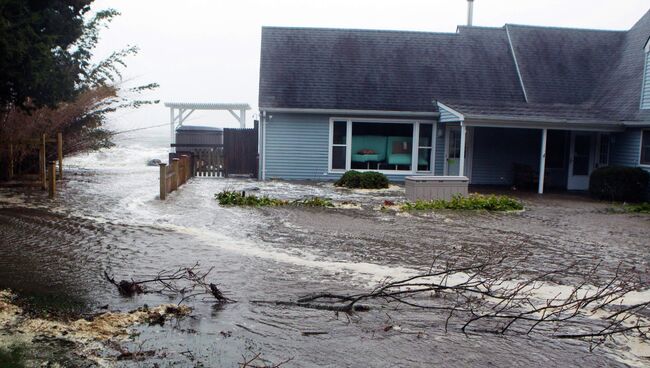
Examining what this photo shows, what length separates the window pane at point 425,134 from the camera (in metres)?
23.0

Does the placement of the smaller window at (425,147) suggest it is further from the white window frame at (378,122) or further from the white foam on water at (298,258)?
the white foam on water at (298,258)

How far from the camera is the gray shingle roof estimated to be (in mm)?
22516

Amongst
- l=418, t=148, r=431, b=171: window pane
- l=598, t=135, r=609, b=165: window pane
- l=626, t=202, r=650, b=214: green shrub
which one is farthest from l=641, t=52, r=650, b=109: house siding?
l=418, t=148, r=431, b=171: window pane

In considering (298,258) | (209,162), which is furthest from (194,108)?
(298,258)

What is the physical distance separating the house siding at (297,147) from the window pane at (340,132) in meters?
0.36

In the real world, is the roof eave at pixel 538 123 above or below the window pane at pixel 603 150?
above

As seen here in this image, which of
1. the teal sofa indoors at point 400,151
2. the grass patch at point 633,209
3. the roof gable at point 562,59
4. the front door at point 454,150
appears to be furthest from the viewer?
the roof gable at point 562,59

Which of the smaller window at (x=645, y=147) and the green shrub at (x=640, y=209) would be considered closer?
the green shrub at (x=640, y=209)

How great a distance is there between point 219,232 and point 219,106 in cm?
2487

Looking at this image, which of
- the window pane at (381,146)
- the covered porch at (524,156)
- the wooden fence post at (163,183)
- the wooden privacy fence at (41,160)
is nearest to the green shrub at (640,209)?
the covered porch at (524,156)

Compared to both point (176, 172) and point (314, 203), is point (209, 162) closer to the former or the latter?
point (176, 172)

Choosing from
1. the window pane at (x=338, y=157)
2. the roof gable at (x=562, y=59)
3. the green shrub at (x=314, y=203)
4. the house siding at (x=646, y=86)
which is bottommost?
the green shrub at (x=314, y=203)

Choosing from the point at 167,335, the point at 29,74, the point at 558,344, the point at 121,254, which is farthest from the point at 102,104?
the point at 558,344

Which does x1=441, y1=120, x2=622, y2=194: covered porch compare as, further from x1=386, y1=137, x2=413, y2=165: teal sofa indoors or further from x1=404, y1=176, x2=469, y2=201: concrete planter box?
x1=404, y1=176, x2=469, y2=201: concrete planter box
